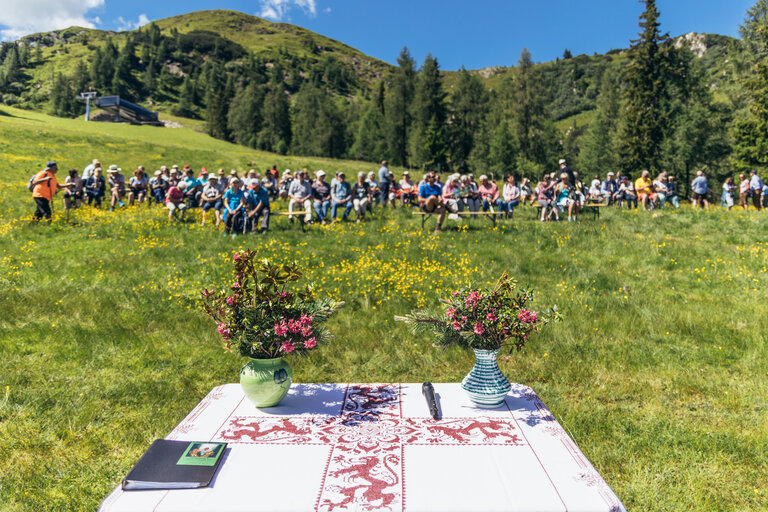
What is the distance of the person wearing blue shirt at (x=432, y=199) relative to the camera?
14.6 meters

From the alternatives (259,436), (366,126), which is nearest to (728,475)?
(259,436)

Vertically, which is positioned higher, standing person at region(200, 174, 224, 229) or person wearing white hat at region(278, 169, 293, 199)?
person wearing white hat at region(278, 169, 293, 199)

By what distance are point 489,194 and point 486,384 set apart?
15.3 meters

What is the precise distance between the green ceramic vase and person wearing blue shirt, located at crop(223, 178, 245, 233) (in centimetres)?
1127

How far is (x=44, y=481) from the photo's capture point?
421 centimetres

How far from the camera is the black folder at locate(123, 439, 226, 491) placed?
232cm

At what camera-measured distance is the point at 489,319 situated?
3.34 m

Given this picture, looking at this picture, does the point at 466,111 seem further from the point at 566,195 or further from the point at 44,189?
the point at 44,189

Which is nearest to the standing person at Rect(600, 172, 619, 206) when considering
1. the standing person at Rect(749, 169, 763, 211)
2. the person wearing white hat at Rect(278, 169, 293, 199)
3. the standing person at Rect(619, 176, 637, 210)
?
the standing person at Rect(619, 176, 637, 210)

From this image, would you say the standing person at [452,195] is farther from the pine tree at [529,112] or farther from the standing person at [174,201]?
the pine tree at [529,112]

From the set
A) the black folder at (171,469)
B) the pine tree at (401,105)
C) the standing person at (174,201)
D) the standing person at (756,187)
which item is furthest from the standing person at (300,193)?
the pine tree at (401,105)

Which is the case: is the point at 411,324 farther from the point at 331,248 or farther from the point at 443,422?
the point at 331,248

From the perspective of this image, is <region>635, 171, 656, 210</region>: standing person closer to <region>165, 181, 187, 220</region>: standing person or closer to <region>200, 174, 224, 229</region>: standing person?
<region>200, 174, 224, 229</region>: standing person

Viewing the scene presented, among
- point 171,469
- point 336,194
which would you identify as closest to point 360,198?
point 336,194
